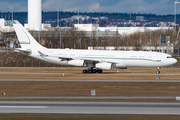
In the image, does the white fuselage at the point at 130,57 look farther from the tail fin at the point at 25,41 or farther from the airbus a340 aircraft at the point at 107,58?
the tail fin at the point at 25,41

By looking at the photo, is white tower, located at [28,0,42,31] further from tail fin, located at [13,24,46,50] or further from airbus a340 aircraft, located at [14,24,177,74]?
airbus a340 aircraft, located at [14,24,177,74]

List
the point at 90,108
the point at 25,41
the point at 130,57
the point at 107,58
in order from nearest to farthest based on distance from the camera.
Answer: the point at 90,108, the point at 130,57, the point at 107,58, the point at 25,41

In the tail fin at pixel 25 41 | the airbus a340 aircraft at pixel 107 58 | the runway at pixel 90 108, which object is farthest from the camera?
the tail fin at pixel 25 41

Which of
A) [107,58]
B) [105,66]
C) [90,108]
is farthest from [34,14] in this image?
[90,108]

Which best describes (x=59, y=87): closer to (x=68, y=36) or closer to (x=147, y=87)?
(x=147, y=87)

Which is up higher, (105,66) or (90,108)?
(105,66)

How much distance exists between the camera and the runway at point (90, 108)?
68.9 feet

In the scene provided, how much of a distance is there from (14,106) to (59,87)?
42.2 ft

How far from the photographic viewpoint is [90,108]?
2252cm

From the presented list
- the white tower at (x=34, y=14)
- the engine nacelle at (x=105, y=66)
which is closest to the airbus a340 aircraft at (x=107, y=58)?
the engine nacelle at (x=105, y=66)

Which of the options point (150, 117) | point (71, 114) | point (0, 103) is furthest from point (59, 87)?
point (150, 117)

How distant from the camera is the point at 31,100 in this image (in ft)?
85.9

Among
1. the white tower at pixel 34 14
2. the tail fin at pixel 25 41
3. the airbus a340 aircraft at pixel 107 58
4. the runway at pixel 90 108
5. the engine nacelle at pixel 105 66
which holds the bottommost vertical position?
the runway at pixel 90 108

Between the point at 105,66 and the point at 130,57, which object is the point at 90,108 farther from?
the point at 130,57
